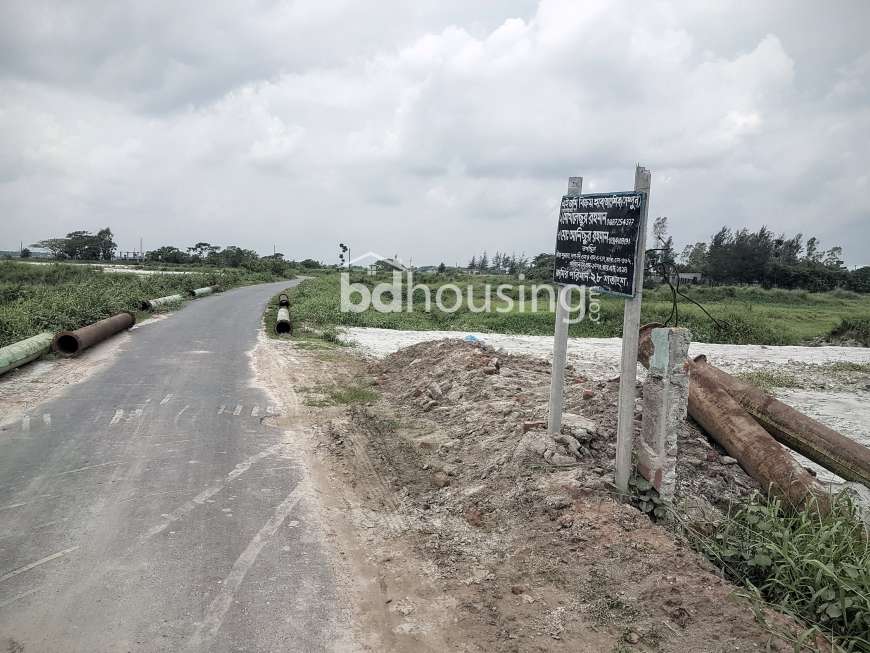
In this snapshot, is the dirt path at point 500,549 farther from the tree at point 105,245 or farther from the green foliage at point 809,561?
the tree at point 105,245

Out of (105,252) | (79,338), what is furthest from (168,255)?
(79,338)

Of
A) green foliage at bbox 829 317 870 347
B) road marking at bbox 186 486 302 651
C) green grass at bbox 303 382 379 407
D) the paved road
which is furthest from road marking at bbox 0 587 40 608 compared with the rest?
green foliage at bbox 829 317 870 347

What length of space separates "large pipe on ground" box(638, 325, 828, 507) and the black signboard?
0.89 metres

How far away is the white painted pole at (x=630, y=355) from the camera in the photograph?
404cm

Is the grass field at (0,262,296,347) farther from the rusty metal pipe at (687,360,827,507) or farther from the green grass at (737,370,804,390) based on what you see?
the green grass at (737,370,804,390)

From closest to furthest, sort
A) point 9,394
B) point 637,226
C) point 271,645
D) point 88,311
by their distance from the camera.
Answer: point 271,645 < point 637,226 < point 9,394 < point 88,311

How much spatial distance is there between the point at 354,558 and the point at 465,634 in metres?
1.14

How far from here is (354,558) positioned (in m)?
4.07

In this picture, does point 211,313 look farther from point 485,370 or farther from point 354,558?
point 354,558

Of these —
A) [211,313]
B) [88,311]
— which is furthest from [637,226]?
[211,313]

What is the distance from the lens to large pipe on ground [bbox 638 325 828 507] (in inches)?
171

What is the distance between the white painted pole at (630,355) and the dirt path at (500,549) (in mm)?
280

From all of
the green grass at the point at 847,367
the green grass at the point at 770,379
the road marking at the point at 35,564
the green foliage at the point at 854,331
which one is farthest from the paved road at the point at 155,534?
the green foliage at the point at 854,331

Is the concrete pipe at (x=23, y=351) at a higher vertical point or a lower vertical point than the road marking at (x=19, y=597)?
higher
